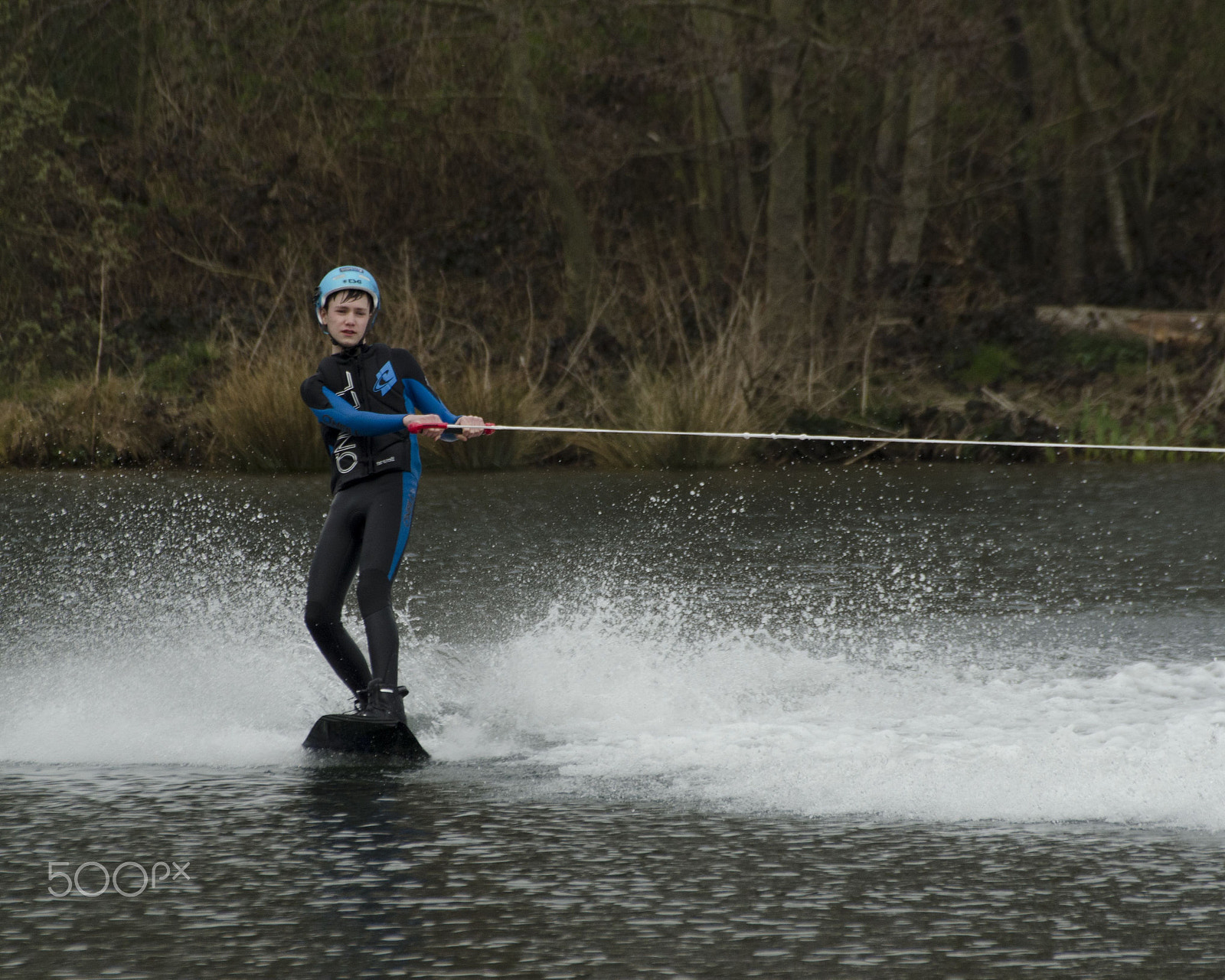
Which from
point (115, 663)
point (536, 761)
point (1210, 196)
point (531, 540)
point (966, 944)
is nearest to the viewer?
point (966, 944)

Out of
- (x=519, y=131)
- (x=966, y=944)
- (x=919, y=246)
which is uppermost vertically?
(x=519, y=131)

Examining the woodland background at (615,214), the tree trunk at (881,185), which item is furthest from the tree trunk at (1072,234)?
the tree trunk at (881,185)

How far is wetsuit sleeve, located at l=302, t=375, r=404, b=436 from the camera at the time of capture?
6281 millimetres

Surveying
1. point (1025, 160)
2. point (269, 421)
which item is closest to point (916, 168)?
point (1025, 160)

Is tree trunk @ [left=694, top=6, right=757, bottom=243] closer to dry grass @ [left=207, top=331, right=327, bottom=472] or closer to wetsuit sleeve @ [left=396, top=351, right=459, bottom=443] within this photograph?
dry grass @ [left=207, top=331, right=327, bottom=472]

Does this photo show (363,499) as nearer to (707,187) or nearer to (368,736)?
(368,736)

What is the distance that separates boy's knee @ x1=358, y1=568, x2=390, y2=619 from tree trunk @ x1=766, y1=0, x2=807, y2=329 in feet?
48.9

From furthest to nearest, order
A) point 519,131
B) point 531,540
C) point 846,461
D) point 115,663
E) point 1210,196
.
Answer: point 1210,196 < point 519,131 < point 846,461 < point 531,540 < point 115,663

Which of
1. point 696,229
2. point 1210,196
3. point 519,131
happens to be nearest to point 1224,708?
point 519,131

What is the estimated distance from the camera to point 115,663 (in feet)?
25.1

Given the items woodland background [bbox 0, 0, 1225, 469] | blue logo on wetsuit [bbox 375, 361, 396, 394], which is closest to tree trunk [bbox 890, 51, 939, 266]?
woodland background [bbox 0, 0, 1225, 469]

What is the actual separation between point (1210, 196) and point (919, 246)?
18.9 ft

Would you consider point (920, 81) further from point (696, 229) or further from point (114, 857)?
point (114, 857)

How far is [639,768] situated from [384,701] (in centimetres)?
96
